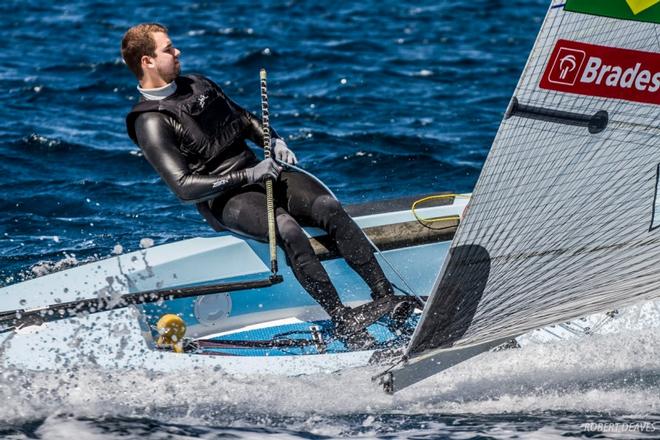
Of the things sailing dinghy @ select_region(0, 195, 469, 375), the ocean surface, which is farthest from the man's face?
the ocean surface

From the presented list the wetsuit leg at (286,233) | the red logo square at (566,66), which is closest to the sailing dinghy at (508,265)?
the red logo square at (566,66)

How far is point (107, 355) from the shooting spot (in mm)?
3725

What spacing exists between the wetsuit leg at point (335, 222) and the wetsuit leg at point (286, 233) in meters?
0.08

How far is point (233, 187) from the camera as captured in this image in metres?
4.02

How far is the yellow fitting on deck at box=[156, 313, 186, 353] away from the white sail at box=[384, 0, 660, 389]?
95 centimetres

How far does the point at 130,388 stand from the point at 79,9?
8.28 meters

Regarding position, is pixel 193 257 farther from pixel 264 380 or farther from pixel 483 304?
pixel 483 304

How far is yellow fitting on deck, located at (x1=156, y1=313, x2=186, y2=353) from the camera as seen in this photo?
12.8ft

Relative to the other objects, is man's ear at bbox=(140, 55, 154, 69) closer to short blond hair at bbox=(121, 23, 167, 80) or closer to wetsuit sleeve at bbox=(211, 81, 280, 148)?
short blond hair at bbox=(121, 23, 167, 80)

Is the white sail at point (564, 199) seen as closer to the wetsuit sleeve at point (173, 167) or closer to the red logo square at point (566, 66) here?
the red logo square at point (566, 66)

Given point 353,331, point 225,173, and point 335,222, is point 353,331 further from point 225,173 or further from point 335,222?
point 225,173

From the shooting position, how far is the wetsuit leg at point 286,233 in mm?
3963

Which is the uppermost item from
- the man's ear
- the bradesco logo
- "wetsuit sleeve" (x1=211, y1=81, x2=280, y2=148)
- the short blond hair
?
the short blond hair

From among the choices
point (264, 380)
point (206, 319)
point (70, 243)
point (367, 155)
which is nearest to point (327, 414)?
point (264, 380)
